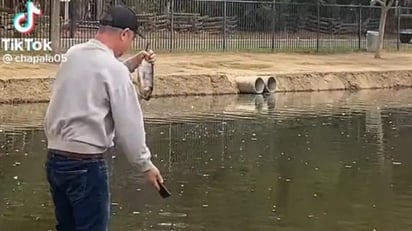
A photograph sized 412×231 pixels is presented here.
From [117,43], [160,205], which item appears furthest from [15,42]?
[117,43]

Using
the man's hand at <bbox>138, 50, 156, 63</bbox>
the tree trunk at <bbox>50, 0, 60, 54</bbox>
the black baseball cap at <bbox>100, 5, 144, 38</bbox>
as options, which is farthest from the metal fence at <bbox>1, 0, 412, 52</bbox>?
the black baseball cap at <bbox>100, 5, 144, 38</bbox>

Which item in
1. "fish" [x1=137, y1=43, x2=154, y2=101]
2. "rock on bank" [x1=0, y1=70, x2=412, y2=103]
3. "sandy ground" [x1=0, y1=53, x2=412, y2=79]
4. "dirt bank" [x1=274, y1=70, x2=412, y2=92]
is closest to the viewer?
"fish" [x1=137, y1=43, x2=154, y2=101]

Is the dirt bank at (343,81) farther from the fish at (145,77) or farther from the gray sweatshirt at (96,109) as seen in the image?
the gray sweatshirt at (96,109)

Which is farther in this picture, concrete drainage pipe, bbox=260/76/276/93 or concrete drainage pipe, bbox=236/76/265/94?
concrete drainage pipe, bbox=260/76/276/93

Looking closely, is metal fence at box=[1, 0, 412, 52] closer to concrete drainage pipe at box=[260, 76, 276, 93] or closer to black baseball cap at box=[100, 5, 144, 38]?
concrete drainage pipe at box=[260, 76, 276, 93]

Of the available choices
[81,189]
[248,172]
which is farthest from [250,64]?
[81,189]

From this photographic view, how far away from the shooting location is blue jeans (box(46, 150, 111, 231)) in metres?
5.33

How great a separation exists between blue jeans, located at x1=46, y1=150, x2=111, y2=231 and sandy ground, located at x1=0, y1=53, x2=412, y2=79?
16224 millimetres

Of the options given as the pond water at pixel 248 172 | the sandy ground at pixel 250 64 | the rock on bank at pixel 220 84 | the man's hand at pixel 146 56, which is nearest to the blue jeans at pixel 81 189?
the man's hand at pixel 146 56

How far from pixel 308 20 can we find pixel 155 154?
2573cm

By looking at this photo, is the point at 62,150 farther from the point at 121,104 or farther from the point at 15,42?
the point at 15,42

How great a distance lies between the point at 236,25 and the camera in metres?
36.1

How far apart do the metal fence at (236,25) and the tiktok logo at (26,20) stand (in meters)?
0.24

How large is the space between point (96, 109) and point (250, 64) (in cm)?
2400
